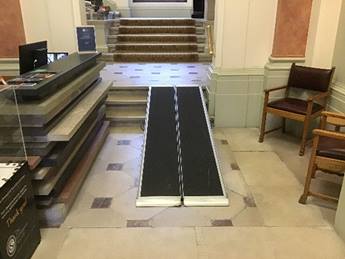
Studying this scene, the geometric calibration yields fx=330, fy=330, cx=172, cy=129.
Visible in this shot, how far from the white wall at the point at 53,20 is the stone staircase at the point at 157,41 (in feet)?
10.0

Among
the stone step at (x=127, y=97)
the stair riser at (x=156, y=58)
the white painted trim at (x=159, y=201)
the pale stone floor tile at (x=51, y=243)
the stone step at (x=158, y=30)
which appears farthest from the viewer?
the stone step at (x=158, y=30)

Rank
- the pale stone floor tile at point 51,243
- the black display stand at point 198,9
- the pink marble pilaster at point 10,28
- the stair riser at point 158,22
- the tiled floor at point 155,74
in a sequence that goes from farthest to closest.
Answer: the black display stand at point 198,9 → the stair riser at point 158,22 → the tiled floor at point 155,74 → the pink marble pilaster at point 10,28 → the pale stone floor tile at point 51,243

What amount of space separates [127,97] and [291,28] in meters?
2.50

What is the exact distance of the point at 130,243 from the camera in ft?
7.90

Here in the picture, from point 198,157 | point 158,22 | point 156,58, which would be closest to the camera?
point 198,157

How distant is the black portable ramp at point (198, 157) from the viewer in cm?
291

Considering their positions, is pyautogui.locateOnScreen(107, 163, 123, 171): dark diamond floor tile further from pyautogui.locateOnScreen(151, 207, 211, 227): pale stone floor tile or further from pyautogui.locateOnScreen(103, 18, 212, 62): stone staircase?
pyautogui.locateOnScreen(103, 18, 212, 62): stone staircase

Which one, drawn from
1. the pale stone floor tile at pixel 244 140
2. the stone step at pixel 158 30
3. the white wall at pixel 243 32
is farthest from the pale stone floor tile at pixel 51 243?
the stone step at pixel 158 30

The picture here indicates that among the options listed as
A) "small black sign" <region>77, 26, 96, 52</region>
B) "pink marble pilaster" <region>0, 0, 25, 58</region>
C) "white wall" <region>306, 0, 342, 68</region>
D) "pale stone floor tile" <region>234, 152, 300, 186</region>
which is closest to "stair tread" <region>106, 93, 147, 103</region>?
"small black sign" <region>77, 26, 96, 52</region>

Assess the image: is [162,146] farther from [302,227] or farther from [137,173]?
[302,227]

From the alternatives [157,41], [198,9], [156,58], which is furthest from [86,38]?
[198,9]

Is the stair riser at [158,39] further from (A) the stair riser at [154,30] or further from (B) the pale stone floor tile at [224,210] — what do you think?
(B) the pale stone floor tile at [224,210]

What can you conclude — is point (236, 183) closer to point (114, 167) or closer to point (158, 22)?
point (114, 167)

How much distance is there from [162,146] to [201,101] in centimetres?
122
